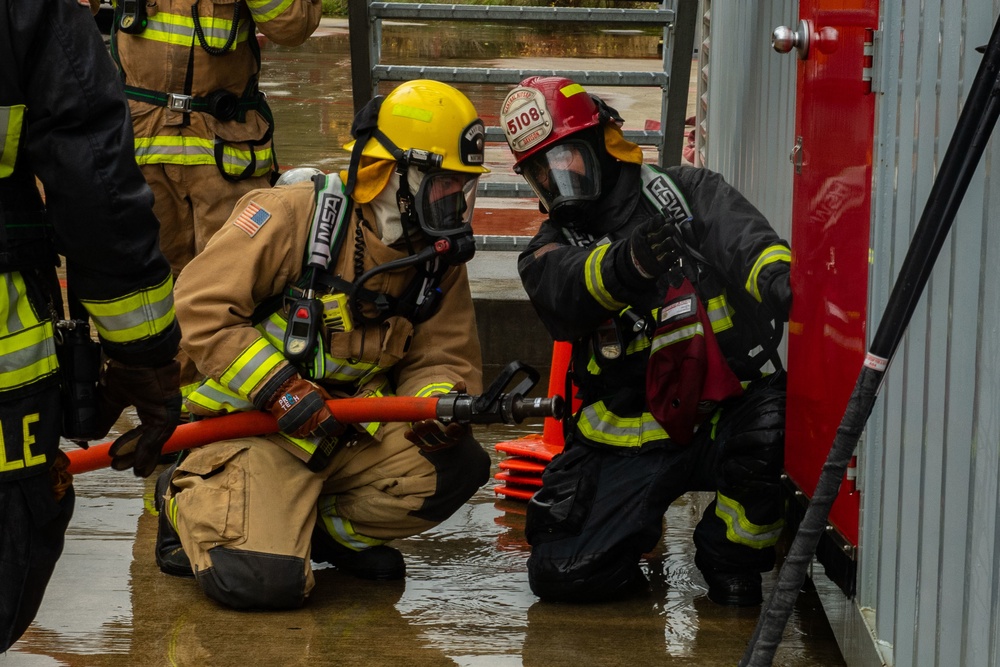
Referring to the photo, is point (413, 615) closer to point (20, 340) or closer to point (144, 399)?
point (144, 399)

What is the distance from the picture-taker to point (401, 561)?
3713 millimetres

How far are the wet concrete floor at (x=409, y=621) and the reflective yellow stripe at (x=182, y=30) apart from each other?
1.75m

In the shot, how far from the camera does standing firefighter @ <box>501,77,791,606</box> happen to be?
11.3 feet

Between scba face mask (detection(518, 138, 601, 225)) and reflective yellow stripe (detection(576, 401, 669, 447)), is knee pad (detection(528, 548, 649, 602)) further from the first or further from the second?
scba face mask (detection(518, 138, 601, 225))

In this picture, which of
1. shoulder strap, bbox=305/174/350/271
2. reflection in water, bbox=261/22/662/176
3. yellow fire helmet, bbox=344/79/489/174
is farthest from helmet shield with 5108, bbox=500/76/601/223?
reflection in water, bbox=261/22/662/176

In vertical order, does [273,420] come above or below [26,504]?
below

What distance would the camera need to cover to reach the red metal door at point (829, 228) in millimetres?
2688

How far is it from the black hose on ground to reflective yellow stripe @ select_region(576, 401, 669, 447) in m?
1.57

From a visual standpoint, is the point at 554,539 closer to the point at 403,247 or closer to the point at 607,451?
the point at 607,451

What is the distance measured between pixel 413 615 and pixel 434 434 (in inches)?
19.3

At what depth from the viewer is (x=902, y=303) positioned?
1.89 m

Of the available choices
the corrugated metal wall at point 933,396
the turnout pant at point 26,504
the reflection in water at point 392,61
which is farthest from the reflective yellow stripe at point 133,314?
the reflection in water at point 392,61

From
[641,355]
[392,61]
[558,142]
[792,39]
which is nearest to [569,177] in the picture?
[558,142]

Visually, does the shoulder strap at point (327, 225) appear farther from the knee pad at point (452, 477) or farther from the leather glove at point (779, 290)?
the leather glove at point (779, 290)
